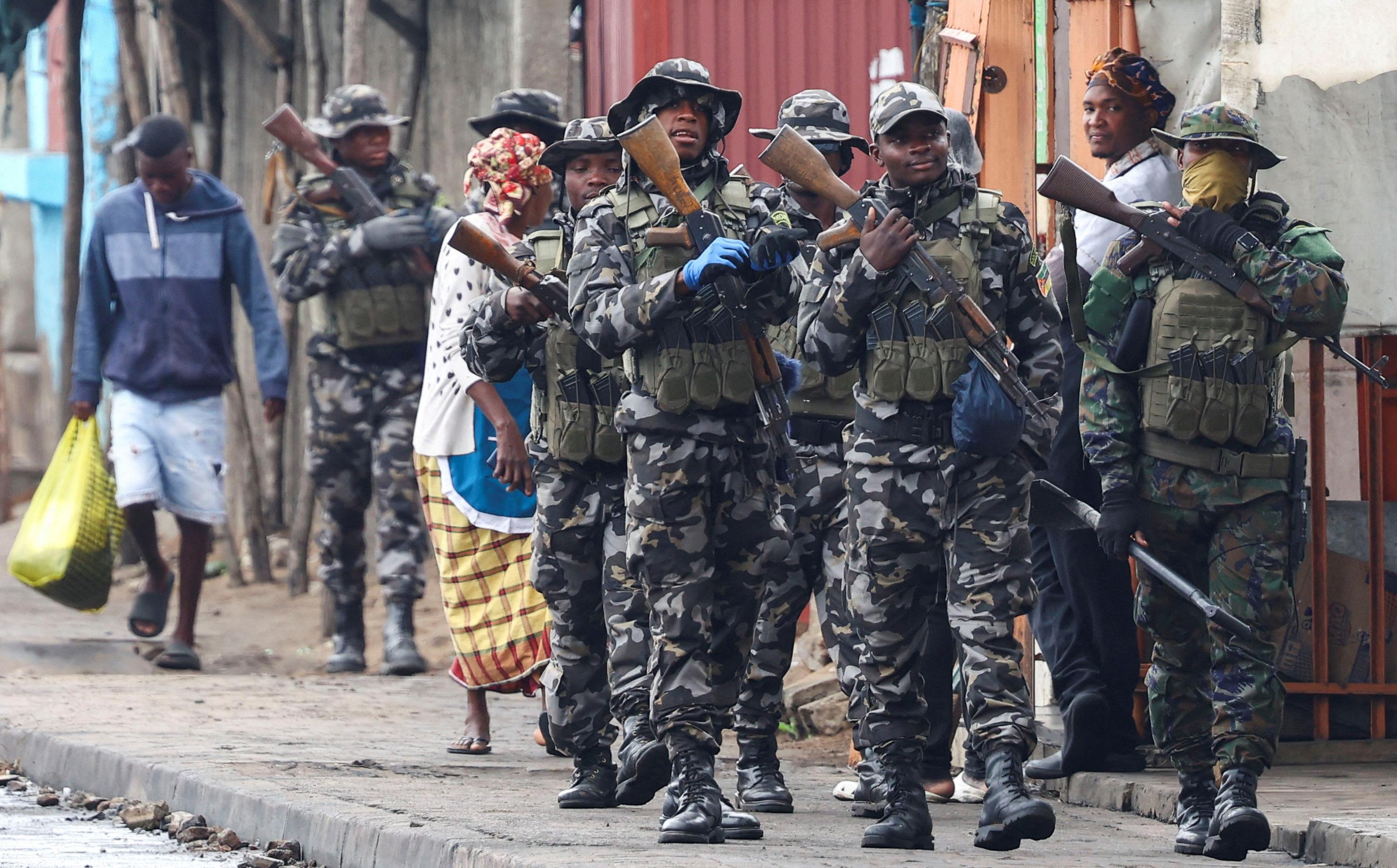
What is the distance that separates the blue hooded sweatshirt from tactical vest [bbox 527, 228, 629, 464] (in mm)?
3708

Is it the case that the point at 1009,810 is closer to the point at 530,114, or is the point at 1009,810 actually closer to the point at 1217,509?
the point at 1217,509

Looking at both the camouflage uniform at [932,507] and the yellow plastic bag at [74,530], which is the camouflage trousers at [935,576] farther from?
the yellow plastic bag at [74,530]

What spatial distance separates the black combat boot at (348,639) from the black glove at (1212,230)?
Result: 16.3ft

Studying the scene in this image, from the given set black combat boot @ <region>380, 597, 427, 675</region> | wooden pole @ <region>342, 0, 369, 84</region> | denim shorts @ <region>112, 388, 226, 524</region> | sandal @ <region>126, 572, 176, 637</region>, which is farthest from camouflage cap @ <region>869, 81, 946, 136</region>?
wooden pole @ <region>342, 0, 369, 84</region>

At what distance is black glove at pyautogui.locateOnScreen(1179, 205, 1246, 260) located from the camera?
559 cm

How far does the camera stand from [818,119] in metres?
6.68

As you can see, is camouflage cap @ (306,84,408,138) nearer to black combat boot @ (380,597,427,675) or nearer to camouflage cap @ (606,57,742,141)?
black combat boot @ (380,597,427,675)

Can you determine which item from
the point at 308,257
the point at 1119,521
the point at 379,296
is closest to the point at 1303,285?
the point at 1119,521

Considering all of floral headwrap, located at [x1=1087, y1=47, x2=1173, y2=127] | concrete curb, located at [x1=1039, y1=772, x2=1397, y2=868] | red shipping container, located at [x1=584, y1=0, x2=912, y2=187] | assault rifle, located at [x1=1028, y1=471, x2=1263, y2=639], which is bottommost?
concrete curb, located at [x1=1039, y1=772, x2=1397, y2=868]

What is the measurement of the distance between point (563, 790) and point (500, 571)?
4.25ft

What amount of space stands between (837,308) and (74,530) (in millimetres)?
4957

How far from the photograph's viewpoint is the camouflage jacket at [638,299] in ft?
17.7

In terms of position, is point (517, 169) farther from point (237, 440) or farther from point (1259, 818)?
point (237, 440)

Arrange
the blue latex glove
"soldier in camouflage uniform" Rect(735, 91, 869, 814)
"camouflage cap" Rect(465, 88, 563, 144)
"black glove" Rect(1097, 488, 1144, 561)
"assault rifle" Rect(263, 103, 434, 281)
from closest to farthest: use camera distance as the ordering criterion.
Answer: the blue latex glove < "black glove" Rect(1097, 488, 1144, 561) < "soldier in camouflage uniform" Rect(735, 91, 869, 814) < "camouflage cap" Rect(465, 88, 563, 144) < "assault rifle" Rect(263, 103, 434, 281)
